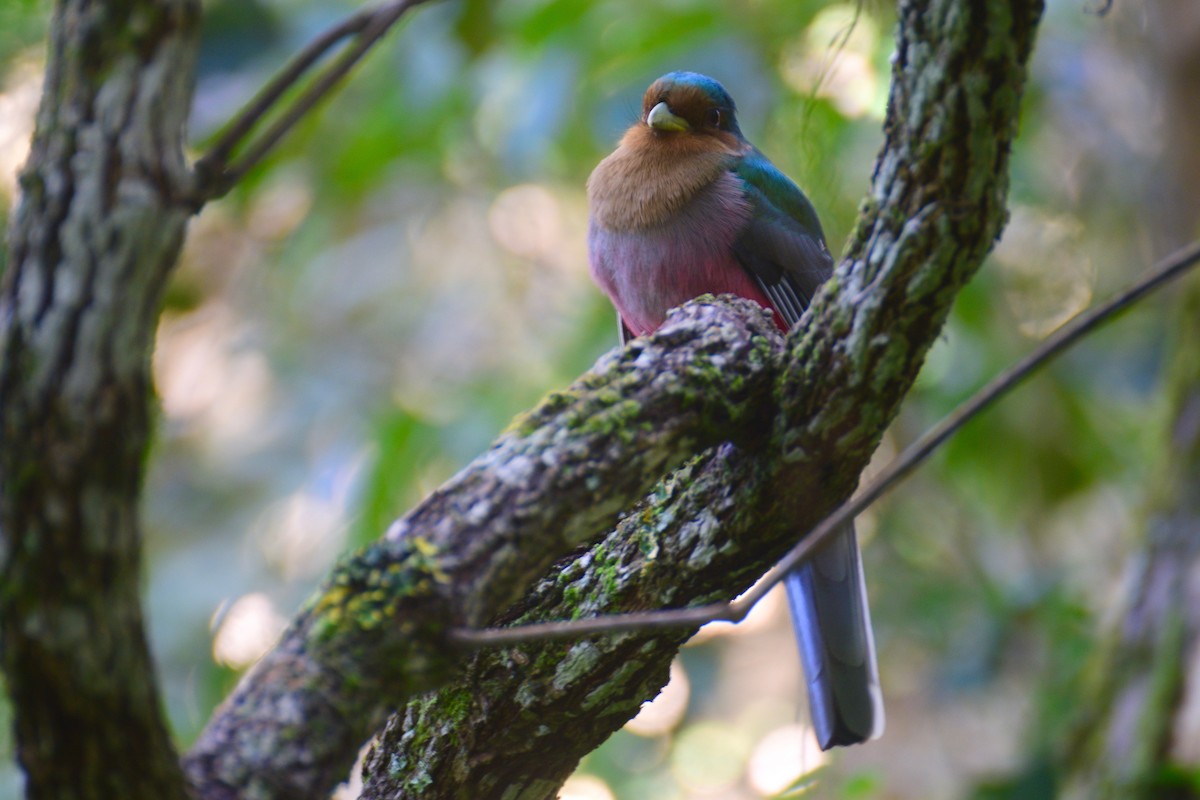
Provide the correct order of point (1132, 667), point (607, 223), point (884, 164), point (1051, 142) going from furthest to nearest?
point (1051, 142) < point (1132, 667) < point (607, 223) < point (884, 164)

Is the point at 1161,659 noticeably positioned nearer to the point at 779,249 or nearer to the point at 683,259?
the point at 779,249

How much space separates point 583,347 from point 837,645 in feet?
8.79

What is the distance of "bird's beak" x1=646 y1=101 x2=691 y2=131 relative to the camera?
140 inches

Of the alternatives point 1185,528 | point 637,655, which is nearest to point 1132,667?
point 1185,528

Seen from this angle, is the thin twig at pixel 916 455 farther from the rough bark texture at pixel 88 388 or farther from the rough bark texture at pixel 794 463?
the rough bark texture at pixel 88 388

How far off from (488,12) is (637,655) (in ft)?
11.5

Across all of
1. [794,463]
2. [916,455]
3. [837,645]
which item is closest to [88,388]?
[916,455]

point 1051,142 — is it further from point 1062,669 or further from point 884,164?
point 884,164

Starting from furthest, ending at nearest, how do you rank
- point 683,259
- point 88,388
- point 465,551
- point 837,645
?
point 683,259
point 837,645
point 465,551
point 88,388

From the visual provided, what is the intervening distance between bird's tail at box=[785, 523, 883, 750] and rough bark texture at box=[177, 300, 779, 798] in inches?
35.7

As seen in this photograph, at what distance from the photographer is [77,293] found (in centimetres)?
124

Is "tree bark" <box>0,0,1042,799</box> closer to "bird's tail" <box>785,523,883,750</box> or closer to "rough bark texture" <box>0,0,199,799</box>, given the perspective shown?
"rough bark texture" <box>0,0,199,799</box>

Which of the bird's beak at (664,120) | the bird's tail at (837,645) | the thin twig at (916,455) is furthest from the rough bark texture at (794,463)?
the bird's beak at (664,120)

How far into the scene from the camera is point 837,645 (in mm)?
2820
